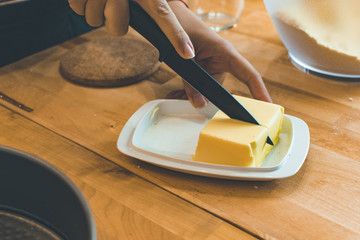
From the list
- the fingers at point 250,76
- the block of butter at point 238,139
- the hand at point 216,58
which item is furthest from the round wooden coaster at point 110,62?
the block of butter at point 238,139

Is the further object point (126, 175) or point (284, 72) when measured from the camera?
point (284, 72)

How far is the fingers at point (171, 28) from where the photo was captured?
0.64 metres

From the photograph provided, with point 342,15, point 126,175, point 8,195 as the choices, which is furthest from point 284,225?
point 342,15

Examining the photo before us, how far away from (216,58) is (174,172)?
345mm

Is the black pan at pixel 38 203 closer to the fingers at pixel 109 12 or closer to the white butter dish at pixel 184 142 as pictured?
the white butter dish at pixel 184 142

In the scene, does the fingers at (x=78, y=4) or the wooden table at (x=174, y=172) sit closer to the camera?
the wooden table at (x=174, y=172)

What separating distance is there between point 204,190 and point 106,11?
0.41 metres

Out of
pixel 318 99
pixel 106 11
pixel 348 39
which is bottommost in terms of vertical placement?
pixel 318 99

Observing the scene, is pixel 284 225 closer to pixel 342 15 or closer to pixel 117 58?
pixel 342 15

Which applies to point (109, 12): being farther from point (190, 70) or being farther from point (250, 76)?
point (250, 76)

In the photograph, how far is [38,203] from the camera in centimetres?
43

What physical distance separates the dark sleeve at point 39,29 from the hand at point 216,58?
1.27ft

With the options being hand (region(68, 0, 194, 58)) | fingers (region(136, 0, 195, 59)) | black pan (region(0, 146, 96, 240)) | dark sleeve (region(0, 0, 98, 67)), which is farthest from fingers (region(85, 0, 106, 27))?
black pan (region(0, 146, 96, 240))

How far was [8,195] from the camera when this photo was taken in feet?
1.46
